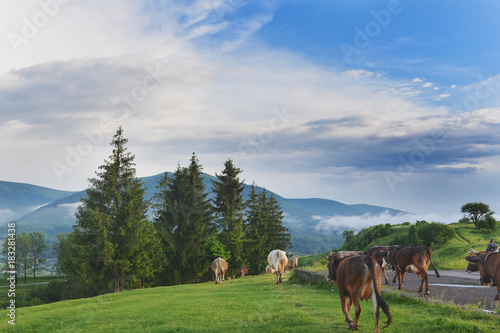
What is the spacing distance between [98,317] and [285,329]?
8777 millimetres

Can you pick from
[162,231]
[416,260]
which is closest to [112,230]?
[162,231]

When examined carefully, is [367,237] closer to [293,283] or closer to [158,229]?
[158,229]

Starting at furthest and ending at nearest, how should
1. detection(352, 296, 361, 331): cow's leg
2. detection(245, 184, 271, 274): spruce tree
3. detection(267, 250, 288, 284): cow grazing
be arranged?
detection(245, 184, 271, 274): spruce tree, detection(267, 250, 288, 284): cow grazing, detection(352, 296, 361, 331): cow's leg

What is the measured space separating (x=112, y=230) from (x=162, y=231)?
10.3 metres

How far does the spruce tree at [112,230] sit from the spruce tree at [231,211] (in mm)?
14932

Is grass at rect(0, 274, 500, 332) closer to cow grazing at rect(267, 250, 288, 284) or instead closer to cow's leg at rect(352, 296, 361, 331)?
cow's leg at rect(352, 296, 361, 331)

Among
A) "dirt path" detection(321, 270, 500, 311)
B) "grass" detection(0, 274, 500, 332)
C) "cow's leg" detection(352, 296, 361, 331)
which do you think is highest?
"cow's leg" detection(352, 296, 361, 331)

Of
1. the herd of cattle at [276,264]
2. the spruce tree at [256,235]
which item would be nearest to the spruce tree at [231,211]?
the spruce tree at [256,235]

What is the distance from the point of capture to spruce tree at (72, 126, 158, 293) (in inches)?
1503

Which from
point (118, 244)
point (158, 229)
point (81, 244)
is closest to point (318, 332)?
point (118, 244)

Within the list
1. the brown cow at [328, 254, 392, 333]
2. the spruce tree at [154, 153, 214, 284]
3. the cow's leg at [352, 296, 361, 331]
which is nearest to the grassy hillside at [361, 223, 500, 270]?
the cow's leg at [352, 296, 361, 331]

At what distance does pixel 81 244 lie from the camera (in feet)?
132

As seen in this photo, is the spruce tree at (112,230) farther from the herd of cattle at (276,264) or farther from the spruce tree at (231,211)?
the spruce tree at (231,211)

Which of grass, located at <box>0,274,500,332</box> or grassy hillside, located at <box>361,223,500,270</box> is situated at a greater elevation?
grass, located at <box>0,274,500,332</box>
